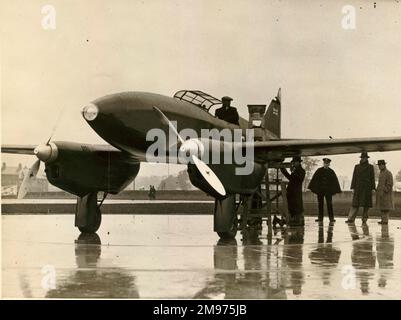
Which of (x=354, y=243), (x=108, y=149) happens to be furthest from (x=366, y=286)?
(x=108, y=149)

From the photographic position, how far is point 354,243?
1239 cm

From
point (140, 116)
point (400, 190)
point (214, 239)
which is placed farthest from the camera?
point (400, 190)

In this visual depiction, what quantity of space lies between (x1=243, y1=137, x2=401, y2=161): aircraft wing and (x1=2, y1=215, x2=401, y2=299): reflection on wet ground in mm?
2187

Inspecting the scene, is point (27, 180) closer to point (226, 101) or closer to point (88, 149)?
point (88, 149)

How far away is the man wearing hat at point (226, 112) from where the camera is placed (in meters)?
14.4

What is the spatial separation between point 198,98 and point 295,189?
17.8 ft

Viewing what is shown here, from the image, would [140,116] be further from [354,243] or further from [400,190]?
[400,190]

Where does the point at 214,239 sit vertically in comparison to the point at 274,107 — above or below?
below

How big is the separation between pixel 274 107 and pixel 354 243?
8536 millimetres

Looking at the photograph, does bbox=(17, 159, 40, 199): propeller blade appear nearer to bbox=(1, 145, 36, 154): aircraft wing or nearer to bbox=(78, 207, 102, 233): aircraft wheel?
bbox=(1, 145, 36, 154): aircraft wing

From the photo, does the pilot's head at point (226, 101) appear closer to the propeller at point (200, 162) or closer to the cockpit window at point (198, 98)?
the cockpit window at point (198, 98)

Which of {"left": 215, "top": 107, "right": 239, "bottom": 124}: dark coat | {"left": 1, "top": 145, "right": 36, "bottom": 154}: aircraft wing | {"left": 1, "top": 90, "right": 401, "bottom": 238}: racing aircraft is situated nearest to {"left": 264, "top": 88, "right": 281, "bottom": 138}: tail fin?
{"left": 1, "top": 90, "right": 401, "bottom": 238}: racing aircraft

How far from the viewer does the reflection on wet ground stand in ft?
21.7
